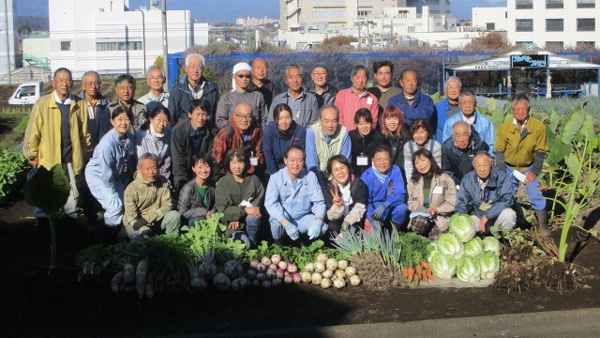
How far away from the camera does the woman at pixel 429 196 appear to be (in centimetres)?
920

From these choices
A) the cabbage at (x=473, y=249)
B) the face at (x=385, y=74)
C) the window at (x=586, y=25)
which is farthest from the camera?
the window at (x=586, y=25)

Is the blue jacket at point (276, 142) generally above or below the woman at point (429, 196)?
above

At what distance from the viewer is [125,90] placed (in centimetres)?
991

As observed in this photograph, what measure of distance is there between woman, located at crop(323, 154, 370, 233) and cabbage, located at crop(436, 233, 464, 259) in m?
1.04

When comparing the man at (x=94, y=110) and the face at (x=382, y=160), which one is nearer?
the face at (x=382, y=160)

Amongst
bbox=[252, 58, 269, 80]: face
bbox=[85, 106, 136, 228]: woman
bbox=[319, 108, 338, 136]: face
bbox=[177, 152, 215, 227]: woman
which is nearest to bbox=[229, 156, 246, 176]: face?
bbox=[177, 152, 215, 227]: woman

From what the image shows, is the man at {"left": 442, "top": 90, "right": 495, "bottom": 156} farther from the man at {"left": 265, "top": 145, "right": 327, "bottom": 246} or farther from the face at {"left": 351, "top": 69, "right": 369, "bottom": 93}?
the man at {"left": 265, "top": 145, "right": 327, "bottom": 246}

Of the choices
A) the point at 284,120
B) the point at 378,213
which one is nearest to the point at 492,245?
the point at 378,213

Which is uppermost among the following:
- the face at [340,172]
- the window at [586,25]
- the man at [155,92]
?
the window at [586,25]

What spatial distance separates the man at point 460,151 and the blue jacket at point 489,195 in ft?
1.49

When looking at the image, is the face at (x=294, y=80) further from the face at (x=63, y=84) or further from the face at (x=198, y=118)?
the face at (x=63, y=84)

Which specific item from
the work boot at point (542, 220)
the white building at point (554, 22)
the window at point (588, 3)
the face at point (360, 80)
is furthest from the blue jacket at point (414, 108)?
the window at point (588, 3)

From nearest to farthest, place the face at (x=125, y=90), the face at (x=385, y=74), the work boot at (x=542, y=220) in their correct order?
the work boot at (x=542, y=220), the face at (x=125, y=90), the face at (x=385, y=74)

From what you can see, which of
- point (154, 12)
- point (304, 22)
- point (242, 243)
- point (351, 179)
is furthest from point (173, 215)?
point (304, 22)
